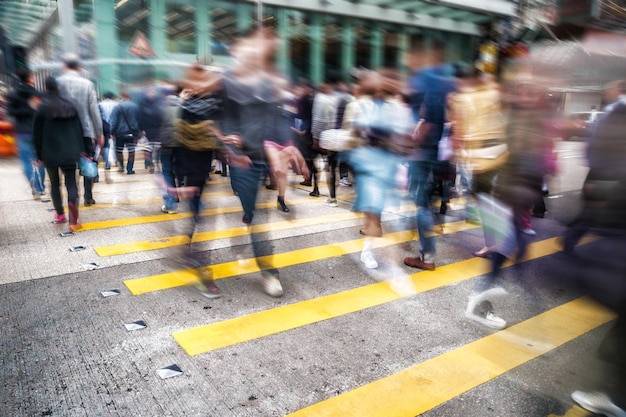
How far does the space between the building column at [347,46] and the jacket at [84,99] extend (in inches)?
577

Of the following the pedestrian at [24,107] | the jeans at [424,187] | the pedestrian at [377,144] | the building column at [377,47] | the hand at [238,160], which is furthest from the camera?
the building column at [377,47]

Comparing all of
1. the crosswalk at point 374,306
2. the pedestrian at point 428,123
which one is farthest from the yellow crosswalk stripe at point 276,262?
the pedestrian at point 428,123

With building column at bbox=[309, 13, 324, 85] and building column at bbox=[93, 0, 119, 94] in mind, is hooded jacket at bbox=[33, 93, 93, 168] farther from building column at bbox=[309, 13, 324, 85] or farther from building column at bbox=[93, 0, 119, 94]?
building column at bbox=[309, 13, 324, 85]

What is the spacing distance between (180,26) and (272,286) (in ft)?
50.8

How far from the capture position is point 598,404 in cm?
273

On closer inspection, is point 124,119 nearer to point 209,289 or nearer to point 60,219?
point 60,219

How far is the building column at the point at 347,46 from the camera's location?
20375mm

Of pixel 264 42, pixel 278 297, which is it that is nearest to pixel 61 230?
pixel 278 297

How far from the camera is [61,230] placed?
6266mm

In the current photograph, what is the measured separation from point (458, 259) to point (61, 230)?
4941mm

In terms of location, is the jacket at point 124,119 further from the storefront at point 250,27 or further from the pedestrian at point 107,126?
the storefront at point 250,27

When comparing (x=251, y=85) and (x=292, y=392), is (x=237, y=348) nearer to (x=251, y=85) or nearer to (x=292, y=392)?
(x=292, y=392)

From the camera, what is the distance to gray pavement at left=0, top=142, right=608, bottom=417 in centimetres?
Result: 282

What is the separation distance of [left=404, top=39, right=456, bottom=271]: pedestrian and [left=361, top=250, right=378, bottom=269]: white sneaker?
529mm
